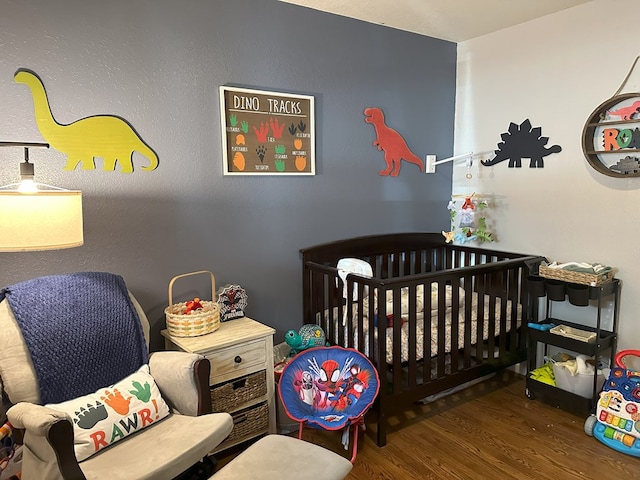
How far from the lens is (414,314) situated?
251 cm

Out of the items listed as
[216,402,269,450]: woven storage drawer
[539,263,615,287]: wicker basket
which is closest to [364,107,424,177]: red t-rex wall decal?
[539,263,615,287]: wicker basket

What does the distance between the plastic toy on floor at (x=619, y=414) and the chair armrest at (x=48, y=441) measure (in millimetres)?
2394

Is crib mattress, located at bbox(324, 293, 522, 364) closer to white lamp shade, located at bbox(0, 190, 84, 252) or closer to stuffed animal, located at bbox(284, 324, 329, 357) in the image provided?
stuffed animal, located at bbox(284, 324, 329, 357)

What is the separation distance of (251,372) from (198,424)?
0.49m

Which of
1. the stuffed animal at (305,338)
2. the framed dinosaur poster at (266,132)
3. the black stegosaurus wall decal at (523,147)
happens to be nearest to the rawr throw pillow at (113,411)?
the stuffed animal at (305,338)

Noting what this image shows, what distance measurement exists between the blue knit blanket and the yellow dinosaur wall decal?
0.56m

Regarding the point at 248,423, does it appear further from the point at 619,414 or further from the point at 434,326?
the point at 619,414

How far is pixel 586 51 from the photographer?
2.81 metres

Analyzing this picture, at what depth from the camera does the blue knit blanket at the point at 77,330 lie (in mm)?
1807

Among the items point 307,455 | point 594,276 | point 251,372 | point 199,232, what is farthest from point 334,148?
point 307,455

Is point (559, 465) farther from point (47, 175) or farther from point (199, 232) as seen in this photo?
point (47, 175)

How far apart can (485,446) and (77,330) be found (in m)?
2.00

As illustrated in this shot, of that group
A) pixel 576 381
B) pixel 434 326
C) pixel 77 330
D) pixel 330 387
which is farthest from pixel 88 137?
pixel 576 381

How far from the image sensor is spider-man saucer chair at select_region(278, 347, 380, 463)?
2.21m
